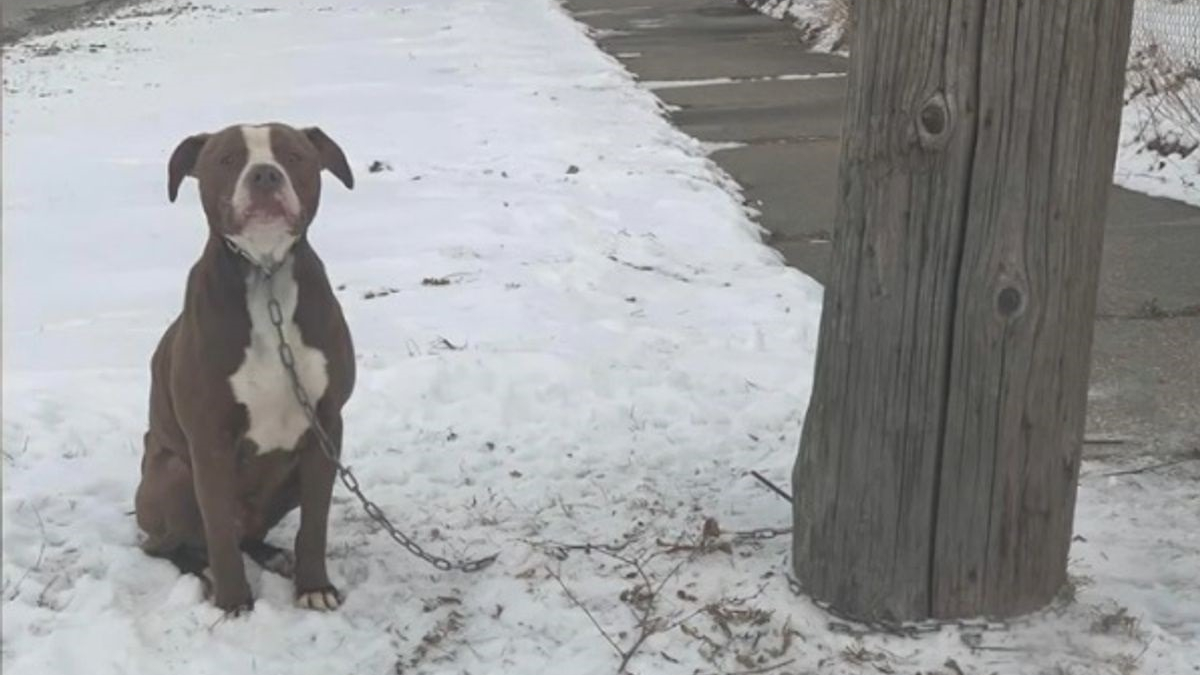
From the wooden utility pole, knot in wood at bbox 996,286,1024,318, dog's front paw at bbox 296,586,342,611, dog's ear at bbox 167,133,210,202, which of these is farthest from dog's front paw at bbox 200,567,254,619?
knot in wood at bbox 996,286,1024,318

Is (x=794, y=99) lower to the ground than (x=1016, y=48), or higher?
lower

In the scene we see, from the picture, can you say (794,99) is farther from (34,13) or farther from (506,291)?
(34,13)

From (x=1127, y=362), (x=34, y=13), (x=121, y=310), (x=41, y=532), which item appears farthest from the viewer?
(x=34, y=13)

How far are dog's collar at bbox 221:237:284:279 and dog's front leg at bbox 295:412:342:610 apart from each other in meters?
0.38

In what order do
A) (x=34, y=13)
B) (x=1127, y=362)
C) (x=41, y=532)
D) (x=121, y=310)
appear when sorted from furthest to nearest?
(x=34, y=13) → (x=121, y=310) → (x=1127, y=362) → (x=41, y=532)

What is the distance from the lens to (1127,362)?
465 cm

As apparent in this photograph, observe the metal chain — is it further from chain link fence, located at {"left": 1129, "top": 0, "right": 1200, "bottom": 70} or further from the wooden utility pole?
chain link fence, located at {"left": 1129, "top": 0, "right": 1200, "bottom": 70}

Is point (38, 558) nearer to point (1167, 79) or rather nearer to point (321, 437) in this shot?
point (321, 437)

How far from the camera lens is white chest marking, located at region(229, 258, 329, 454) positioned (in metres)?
2.98

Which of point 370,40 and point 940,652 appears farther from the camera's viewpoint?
point 370,40

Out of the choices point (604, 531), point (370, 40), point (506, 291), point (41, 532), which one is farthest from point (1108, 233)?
point (370, 40)

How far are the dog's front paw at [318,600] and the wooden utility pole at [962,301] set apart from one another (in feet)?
3.72

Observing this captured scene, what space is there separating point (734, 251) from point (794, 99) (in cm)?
402

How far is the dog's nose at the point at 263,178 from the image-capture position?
9.32 feet
